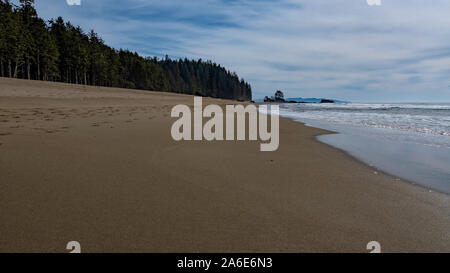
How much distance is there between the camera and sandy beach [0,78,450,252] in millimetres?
1749

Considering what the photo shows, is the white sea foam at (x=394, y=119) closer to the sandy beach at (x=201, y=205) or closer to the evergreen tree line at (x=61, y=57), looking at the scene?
the sandy beach at (x=201, y=205)

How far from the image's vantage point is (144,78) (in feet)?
224

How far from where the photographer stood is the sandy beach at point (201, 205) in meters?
1.75

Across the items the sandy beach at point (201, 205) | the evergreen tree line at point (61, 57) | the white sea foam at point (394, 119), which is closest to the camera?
the sandy beach at point (201, 205)

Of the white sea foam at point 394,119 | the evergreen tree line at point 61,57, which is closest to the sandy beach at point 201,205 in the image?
the white sea foam at point 394,119

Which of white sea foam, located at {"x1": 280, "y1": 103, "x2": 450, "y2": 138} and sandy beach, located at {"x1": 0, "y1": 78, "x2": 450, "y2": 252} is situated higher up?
white sea foam, located at {"x1": 280, "y1": 103, "x2": 450, "y2": 138}

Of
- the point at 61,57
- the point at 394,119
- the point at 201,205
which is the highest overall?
the point at 61,57

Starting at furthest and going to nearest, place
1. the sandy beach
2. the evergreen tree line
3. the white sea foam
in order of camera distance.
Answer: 1. the evergreen tree line
2. the white sea foam
3. the sandy beach

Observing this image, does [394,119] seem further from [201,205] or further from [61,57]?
[61,57]

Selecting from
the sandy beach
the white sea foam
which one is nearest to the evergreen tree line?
the white sea foam

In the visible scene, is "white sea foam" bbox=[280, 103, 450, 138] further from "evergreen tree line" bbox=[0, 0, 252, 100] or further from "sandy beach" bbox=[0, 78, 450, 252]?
"evergreen tree line" bbox=[0, 0, 252, 100]

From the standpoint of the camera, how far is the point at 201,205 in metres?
2.33

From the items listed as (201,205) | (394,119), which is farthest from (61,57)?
(201,205)

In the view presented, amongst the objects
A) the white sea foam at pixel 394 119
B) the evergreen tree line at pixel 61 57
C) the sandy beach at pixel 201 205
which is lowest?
the sandy beach at pixel 201 205
